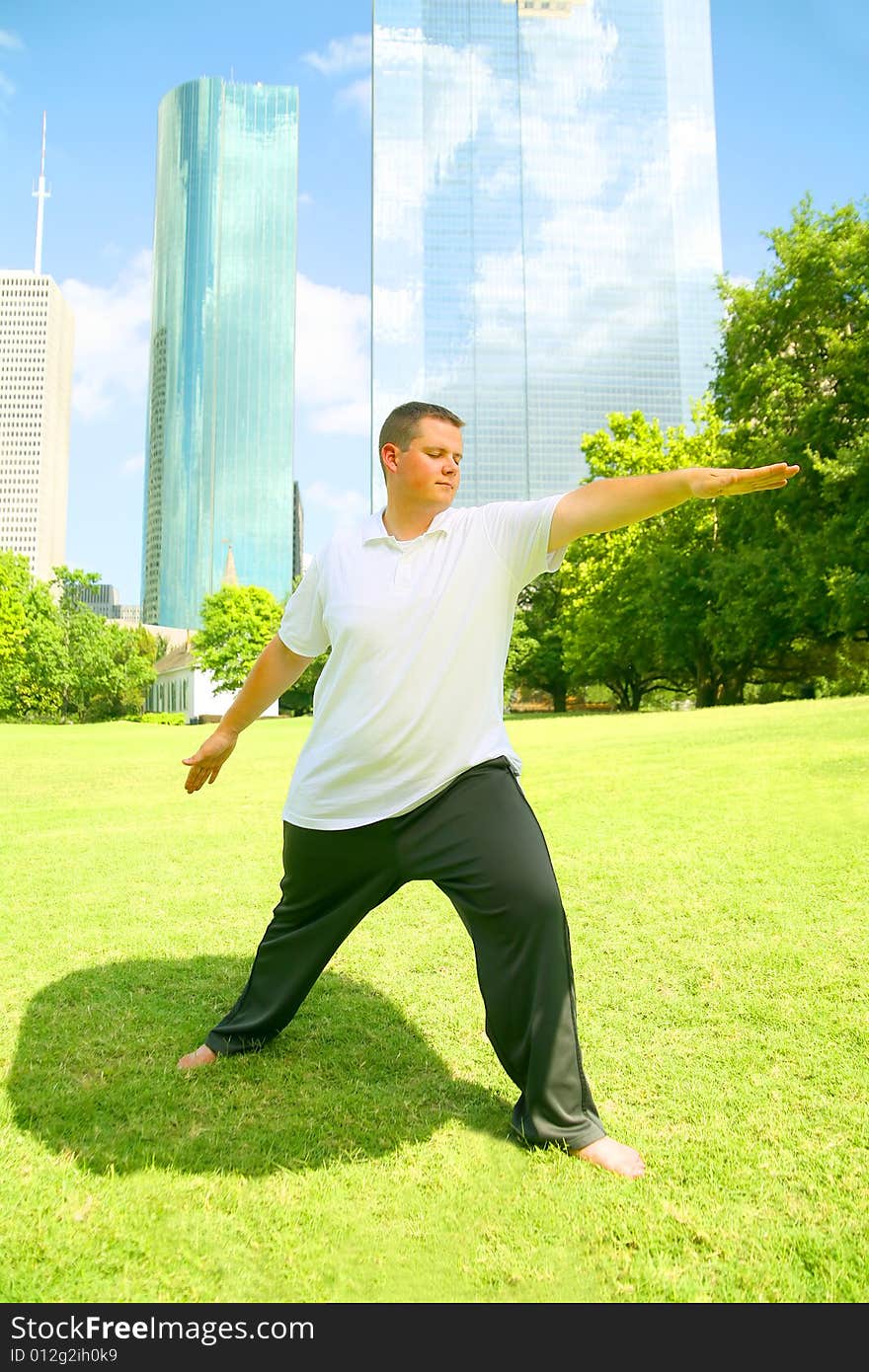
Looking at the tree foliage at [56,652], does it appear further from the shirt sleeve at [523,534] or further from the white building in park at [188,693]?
the shirt sleeve at [523,534]

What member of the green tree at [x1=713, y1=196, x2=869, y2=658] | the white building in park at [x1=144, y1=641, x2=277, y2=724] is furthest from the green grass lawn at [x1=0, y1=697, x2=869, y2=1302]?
the white building in park at [x1=144, y1=641, x2=277, y2=724]

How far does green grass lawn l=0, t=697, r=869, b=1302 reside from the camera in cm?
238

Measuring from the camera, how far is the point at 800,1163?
2.88 m

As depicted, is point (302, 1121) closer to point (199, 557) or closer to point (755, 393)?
point (755, 393)

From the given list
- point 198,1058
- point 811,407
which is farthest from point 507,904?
point 811,407

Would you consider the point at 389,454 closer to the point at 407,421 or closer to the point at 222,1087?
the point at 407,421

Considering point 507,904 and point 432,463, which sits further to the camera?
point 432,463

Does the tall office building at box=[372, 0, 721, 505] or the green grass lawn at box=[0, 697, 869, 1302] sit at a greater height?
the tall office building at box=[372, 0, 721, 505]

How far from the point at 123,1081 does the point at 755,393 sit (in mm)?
34882

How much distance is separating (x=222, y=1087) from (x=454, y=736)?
1716 mm

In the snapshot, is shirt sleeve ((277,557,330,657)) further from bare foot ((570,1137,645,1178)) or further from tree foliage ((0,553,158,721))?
tree foliage ((0,553,158,721))

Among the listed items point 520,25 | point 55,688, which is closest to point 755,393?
point 55,688

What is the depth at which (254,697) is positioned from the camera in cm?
378

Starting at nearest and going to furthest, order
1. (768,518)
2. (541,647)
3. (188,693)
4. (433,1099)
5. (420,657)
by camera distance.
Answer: (420,657)
(433,1099)
(768,518)
(541,647)
(188,693)
